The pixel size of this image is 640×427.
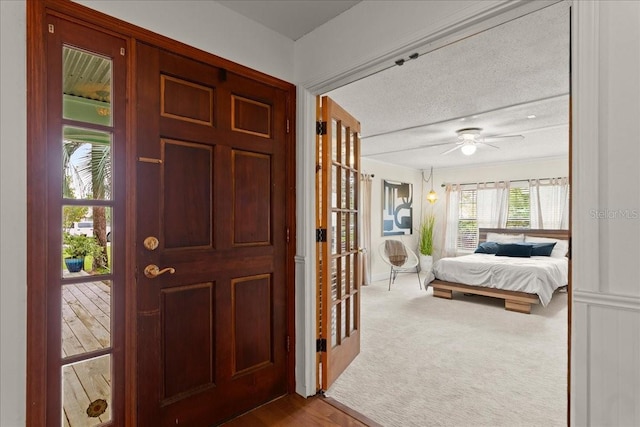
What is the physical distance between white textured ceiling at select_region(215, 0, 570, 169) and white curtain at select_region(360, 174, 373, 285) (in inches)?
46.9

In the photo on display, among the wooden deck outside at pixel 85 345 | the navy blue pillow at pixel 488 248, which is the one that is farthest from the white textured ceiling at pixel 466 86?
the navy blue pillow at pixel 488 248

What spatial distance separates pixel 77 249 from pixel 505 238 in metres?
7.02

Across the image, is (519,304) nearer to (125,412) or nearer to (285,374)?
(285,374)

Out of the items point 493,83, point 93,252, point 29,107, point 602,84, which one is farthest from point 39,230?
point 493,83

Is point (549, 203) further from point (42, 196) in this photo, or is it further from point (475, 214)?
point (42, 196)

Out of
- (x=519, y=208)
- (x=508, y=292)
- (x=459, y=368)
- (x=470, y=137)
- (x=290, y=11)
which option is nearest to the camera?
(x=290, y=11)

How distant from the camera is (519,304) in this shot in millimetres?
4555

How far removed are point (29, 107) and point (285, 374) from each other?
2119 millimetres

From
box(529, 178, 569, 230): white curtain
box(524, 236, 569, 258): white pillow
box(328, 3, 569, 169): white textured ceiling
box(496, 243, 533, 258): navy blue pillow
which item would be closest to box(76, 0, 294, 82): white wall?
box(328, 3, 569, 169): white textured ceiling

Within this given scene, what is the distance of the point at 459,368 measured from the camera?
2.83 metres

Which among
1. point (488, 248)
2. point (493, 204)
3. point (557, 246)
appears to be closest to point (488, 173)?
point (493, 204)

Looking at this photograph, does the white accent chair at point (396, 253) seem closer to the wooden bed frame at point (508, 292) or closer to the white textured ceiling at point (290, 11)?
the wooden bed frame at point (508, 292)

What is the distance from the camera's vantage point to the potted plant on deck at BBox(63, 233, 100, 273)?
1521 mm

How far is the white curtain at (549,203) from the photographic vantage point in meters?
6.24
